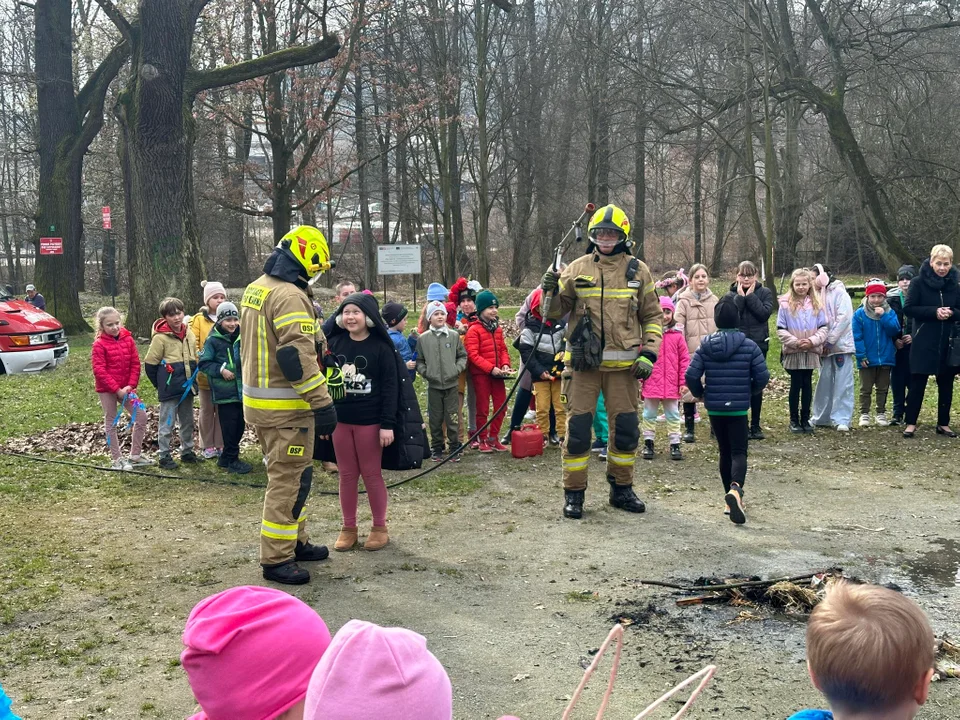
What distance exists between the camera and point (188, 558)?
7.13m

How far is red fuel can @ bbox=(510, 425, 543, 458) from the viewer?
10.6 meters

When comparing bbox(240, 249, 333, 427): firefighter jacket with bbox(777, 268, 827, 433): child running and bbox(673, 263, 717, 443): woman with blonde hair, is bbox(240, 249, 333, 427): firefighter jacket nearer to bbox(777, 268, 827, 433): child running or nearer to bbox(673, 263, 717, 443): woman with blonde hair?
bbox(673, 263, 717, 443): woman with blonde hair

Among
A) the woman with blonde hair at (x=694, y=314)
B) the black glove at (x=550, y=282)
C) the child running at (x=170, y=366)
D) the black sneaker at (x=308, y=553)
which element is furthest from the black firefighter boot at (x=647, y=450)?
the child running at (x=170, y=366)

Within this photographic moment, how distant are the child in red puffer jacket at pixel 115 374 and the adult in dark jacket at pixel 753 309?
21.6 feet

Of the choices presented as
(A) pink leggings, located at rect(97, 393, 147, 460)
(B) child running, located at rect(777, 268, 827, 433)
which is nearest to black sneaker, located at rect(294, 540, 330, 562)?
(A) pink leggings, located at rect(97, 393, 147, 460)

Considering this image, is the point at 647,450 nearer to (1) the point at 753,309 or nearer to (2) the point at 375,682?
(1) the point at 753,309

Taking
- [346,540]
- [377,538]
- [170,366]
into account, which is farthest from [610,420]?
[170,366]

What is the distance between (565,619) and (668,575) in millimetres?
1031

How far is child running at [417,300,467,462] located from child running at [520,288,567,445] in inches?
29.6

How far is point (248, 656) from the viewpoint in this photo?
2.48m

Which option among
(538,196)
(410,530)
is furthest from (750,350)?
(538,196)

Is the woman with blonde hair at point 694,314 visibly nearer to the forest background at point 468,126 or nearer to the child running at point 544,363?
the child running at point 544,363

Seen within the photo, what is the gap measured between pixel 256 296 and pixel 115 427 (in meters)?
4.85

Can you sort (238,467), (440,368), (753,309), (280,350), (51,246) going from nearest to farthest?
(280,350)
(238,467)
(440,368)
(753,309)
(51,246)
